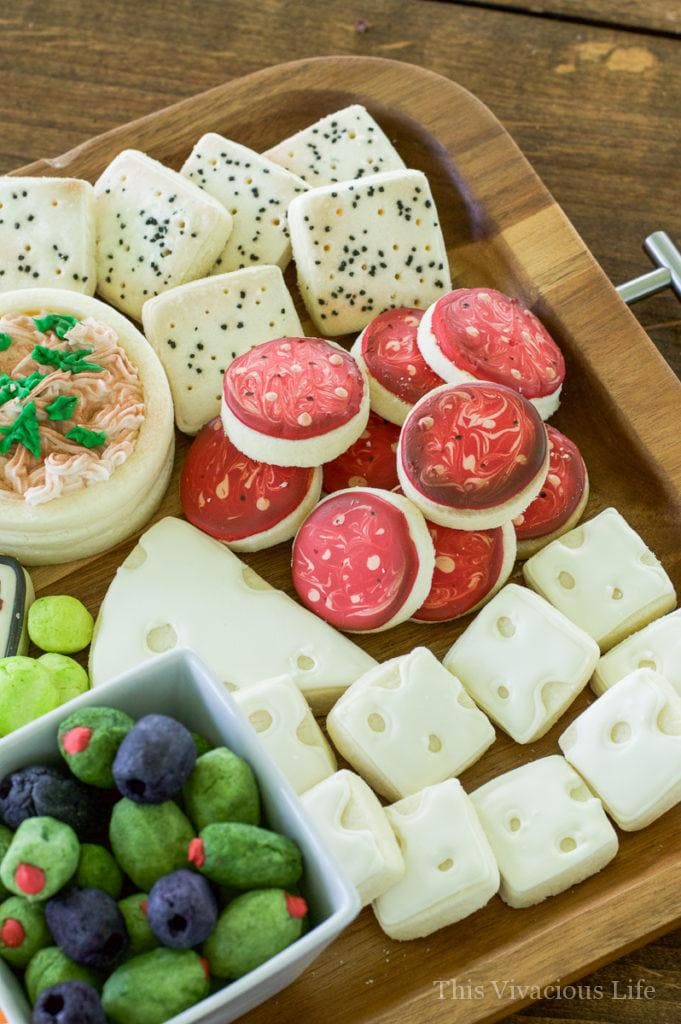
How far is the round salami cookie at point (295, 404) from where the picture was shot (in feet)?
5.15

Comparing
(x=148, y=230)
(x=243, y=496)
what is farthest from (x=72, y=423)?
(x=148, y=230)

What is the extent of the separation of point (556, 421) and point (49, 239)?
88 cm

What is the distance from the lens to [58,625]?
1.61 meters

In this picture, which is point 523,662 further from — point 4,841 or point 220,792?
point 4,841

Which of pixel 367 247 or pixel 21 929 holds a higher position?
pixel 367 247

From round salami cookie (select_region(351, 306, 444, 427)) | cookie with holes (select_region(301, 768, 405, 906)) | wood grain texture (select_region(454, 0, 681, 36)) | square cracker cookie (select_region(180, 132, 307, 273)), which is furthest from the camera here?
wood grain texture (select_region(454, 0, 681, 36))

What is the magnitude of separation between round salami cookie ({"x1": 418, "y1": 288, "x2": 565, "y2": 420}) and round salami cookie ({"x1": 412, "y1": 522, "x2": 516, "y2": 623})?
22 centimetres

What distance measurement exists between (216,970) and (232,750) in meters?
0.23

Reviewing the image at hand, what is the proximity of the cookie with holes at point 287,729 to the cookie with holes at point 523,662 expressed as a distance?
241mm

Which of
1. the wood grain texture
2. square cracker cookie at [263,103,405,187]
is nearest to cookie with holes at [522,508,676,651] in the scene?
square cracker cookie at [263,103,405,187]

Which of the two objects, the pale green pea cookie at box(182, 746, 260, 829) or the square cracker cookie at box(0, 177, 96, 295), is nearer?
the pale green pea cookie at box(182, 746, 260, 829)

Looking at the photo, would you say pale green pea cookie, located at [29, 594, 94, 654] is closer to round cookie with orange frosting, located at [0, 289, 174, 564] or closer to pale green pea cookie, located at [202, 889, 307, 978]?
round cookie with orange frosting, located at [0, 289, 174, 564]

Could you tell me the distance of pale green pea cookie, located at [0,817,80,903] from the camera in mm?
1042

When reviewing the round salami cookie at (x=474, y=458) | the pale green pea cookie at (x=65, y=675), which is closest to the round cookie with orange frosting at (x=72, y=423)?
the pale green pea cookie at (x=65, y=675)
